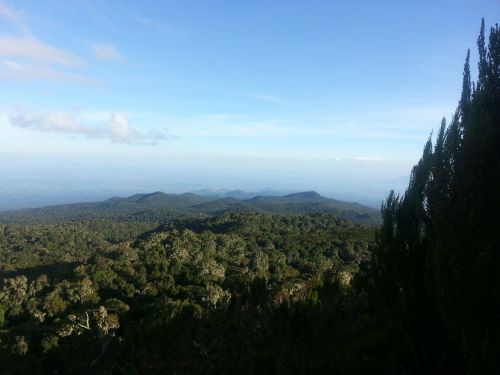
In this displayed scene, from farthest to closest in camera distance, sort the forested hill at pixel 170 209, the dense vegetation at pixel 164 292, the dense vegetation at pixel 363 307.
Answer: the forested hill at pixel 170 209 < the dense vegetation at pixel 164 292 < the dense vegetation at pixel 363 307

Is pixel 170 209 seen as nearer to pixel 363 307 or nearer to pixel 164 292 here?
pixel 164 292

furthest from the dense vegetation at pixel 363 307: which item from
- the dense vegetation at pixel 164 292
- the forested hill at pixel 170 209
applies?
the forested hill at pixel 170 209

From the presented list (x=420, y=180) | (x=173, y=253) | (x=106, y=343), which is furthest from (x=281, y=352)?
(x=173, y=253)

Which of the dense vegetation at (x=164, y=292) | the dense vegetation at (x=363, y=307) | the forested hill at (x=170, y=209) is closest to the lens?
the dense vegetation at (x=363, y=307)

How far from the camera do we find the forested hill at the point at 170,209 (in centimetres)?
9894

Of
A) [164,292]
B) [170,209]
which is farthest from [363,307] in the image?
A: [170,209]

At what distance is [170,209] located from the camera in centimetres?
11444

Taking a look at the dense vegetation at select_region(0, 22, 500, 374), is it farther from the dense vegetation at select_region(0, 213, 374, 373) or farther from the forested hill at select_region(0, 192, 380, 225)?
the forested hill at select_region(0, 192, 380, 225)

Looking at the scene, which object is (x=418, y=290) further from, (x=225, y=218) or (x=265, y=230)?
(x=225, y=218)

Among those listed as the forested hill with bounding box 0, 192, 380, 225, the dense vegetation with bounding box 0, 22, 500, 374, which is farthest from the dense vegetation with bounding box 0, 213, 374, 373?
the forested hill with bounding box 0, 192, 380, 225

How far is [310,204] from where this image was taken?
11950 cm

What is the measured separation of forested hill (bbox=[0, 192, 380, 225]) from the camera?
98938 mm

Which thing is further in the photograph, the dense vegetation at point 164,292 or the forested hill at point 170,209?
the forested hill at point 170,209

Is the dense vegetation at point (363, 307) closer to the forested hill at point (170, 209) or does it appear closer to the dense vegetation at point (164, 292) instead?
the dense vegetation at point (164, 292)
